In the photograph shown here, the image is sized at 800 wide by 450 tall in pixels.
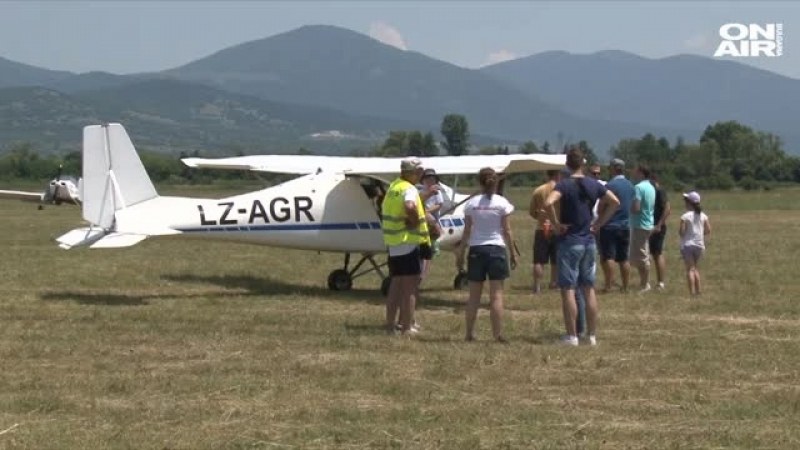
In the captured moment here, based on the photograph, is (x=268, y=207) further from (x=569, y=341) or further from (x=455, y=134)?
(x=455, y=134)

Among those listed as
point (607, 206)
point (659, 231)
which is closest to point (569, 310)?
point (607, 206)

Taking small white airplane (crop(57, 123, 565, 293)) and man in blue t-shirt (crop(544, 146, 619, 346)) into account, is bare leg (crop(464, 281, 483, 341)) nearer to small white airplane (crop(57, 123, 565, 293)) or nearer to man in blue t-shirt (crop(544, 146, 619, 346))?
man in blue t-shirt (crop(544, 146, 619, 346))

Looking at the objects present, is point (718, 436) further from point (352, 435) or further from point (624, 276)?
point (624, 276)

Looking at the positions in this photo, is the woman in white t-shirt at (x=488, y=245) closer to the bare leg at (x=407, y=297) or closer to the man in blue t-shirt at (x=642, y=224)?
the bare leg at (x=407, y=297)

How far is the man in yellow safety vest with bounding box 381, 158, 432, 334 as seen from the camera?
10531mm

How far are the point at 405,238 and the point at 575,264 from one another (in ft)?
4.92

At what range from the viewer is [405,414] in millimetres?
7277

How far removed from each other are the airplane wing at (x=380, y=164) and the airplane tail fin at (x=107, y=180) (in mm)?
2416

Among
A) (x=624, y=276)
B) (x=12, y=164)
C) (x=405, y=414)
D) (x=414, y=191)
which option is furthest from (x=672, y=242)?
(x=12, y=164)

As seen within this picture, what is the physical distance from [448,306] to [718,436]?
660cm

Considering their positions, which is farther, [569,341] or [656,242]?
[656,242]

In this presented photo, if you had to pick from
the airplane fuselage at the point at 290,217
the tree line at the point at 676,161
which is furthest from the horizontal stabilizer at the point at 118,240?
the tree line at the point at 676,161

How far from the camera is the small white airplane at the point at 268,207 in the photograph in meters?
13.3

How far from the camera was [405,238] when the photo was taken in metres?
10.6
